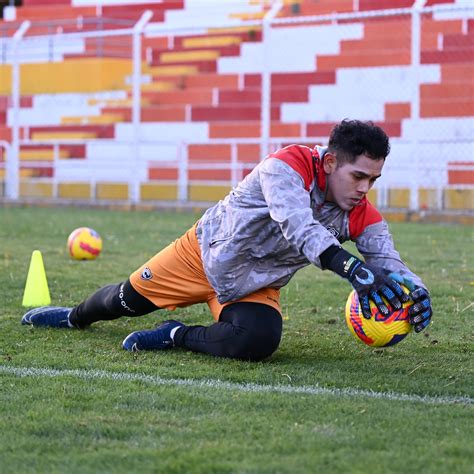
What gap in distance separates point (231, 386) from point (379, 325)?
0.78 meters

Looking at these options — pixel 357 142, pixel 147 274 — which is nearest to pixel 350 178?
pixel 357 142

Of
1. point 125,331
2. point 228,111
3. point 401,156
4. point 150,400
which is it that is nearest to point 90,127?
point 228,111

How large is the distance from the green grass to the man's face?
2.60ft

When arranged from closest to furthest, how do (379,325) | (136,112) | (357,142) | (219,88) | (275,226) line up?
(357,142), (379,325), (275,226), (136,112), (219,88)

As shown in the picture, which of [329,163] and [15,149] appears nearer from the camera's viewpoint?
[329,163]

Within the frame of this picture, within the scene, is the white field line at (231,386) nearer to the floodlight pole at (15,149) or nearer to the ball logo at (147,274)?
the ball logo at (147,274)

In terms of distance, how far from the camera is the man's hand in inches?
174

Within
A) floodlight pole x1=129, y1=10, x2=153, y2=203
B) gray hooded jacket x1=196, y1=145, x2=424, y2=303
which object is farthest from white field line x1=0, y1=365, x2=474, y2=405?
floodlight pole x1=129, y1=10, x2=153, y2=203

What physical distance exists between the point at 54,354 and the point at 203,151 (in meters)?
14.9

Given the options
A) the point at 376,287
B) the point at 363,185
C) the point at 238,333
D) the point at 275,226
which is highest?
the point at 363,185

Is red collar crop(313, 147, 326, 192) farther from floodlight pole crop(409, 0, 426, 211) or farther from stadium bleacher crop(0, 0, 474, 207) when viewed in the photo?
stadium bleacher crop(0, 0, 474, 207)

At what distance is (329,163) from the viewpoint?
15.8 feet

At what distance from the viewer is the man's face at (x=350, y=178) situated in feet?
15.4

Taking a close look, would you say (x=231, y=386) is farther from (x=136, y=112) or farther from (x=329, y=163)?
(x=136, y=112)
